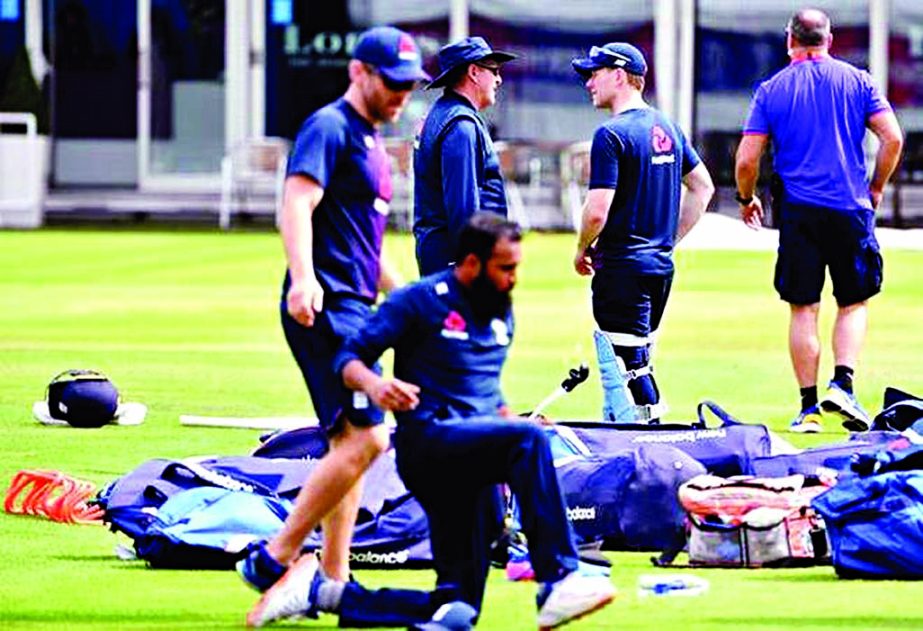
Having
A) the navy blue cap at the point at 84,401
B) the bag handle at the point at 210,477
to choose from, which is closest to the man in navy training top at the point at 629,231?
the bag handle at the point at 210,477

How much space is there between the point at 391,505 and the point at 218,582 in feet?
2.48

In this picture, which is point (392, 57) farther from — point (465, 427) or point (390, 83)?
point (465, 427)

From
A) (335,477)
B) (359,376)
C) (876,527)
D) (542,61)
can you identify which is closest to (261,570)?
(335,477)

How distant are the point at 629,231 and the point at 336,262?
4.11 m

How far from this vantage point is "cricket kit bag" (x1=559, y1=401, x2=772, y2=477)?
11141 mm

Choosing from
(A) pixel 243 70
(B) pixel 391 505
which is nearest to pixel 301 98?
(A) pixel 243 70

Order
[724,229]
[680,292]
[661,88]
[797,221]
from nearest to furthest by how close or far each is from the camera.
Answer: [797,221], [680,292], [724,229], [661,88]

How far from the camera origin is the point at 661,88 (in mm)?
35250

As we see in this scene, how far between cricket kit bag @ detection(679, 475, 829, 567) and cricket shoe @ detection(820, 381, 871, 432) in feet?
13.7

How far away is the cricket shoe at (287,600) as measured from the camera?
8.88 meters

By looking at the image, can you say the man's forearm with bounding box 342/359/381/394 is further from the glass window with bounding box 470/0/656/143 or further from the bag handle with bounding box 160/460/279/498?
the glass window with bounding box 470/0/656/143

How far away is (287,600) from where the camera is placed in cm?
888

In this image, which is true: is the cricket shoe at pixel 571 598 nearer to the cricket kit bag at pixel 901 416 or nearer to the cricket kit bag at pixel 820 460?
the cricket kit bag at pixel 820 460

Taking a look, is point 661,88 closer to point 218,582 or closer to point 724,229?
point 724,229
